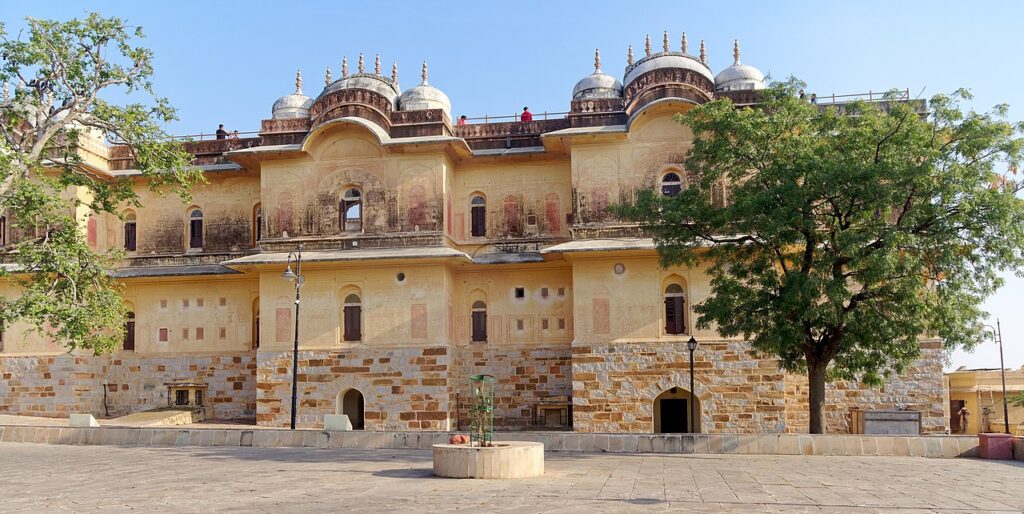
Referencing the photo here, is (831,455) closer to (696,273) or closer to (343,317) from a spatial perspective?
(696,273)

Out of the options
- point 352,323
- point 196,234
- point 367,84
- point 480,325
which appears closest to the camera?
point 352,323

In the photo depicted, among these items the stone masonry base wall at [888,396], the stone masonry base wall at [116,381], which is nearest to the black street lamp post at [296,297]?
the stone masonry base wall at [116,381]

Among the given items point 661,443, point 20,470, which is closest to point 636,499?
point 661,443

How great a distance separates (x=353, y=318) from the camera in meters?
27.3

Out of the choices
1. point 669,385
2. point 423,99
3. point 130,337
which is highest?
point 423,99

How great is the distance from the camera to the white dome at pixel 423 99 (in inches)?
1127

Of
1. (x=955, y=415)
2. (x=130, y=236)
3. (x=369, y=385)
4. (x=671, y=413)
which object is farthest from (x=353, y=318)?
(x=955, y=415)

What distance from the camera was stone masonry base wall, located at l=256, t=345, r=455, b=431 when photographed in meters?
26.2

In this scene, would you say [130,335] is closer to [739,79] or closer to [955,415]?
[739,79]

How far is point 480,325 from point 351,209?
5.08 metres

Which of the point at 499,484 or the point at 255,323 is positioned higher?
the point at 255,323

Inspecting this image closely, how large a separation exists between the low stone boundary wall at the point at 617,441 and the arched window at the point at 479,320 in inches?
347

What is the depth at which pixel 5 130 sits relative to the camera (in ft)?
64.5

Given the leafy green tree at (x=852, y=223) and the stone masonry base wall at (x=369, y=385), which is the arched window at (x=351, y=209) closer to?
the stone masonry base wall at (x=369, y=385)
